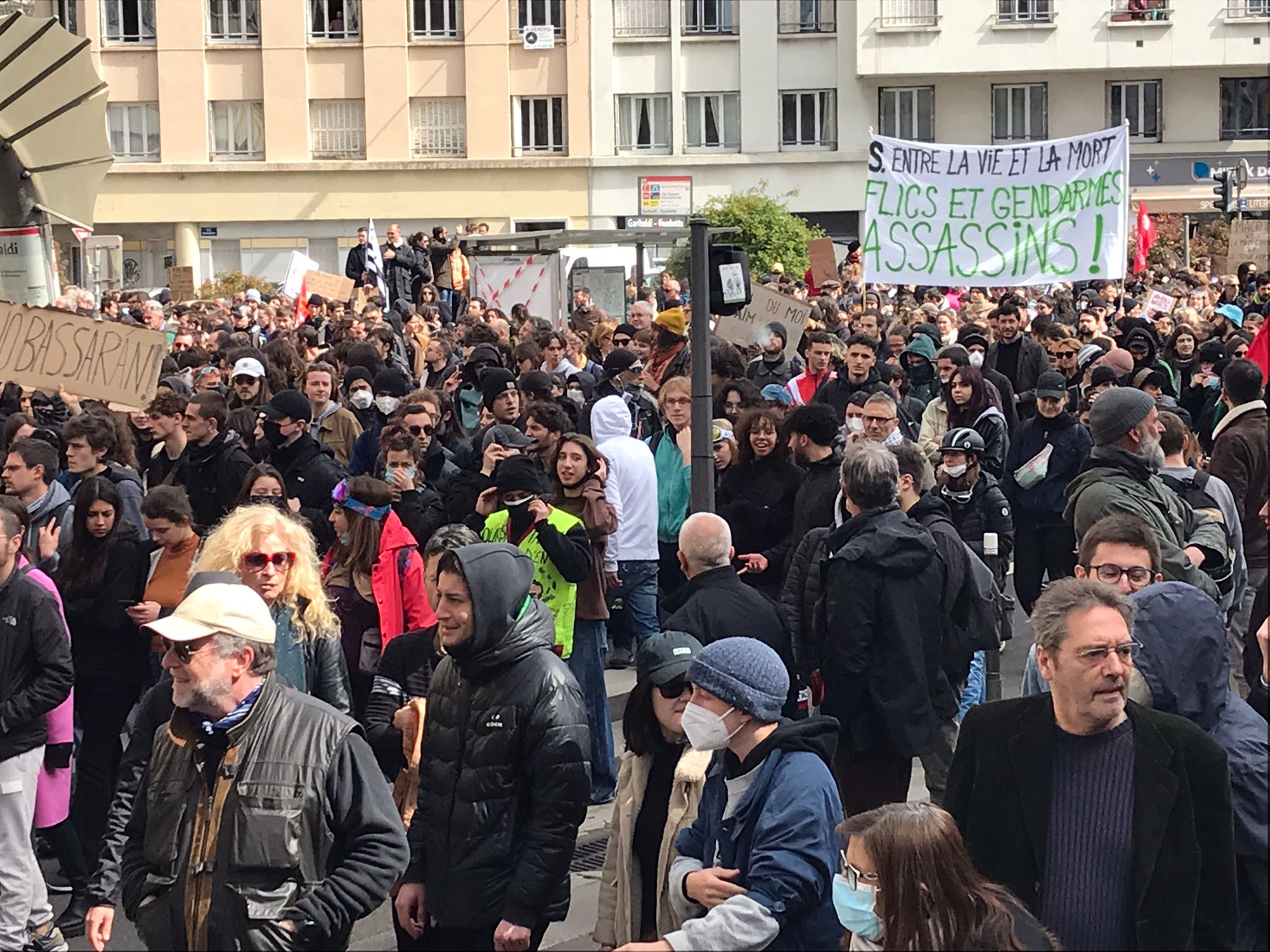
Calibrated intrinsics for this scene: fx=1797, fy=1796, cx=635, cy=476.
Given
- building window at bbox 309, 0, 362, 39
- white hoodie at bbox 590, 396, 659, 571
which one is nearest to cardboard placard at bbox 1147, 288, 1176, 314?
white hoodie at bbox 590, 396, 659, 571

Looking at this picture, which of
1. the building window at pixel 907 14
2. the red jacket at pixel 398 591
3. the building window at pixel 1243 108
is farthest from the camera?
the building window at pixel 1243 108

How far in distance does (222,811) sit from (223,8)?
44749 millimetres

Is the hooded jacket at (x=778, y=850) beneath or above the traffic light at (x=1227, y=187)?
beneath

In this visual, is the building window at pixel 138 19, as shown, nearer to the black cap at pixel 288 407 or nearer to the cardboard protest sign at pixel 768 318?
the cardboard protest sign at pixel 768 318

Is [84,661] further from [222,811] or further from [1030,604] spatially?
[1030,604]

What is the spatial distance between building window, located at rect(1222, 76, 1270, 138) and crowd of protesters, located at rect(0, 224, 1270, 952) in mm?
36917

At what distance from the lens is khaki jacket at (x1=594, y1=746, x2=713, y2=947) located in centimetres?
489

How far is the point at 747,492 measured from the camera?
8867mm

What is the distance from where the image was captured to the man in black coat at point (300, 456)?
9.02m

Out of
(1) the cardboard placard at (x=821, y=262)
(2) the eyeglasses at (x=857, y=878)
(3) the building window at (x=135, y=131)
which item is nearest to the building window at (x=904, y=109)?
(3) the building window at (x=135, y=131)

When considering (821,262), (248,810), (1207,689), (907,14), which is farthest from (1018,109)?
(248,810)

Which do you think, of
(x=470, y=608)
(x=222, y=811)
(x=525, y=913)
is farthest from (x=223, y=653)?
(x=525, y=913)

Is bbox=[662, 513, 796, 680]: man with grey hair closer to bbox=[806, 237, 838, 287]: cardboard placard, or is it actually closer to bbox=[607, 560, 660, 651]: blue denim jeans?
bbox=[607, 560, 660, 651]: blue denim jeans

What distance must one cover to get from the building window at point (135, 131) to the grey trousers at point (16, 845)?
138ft
